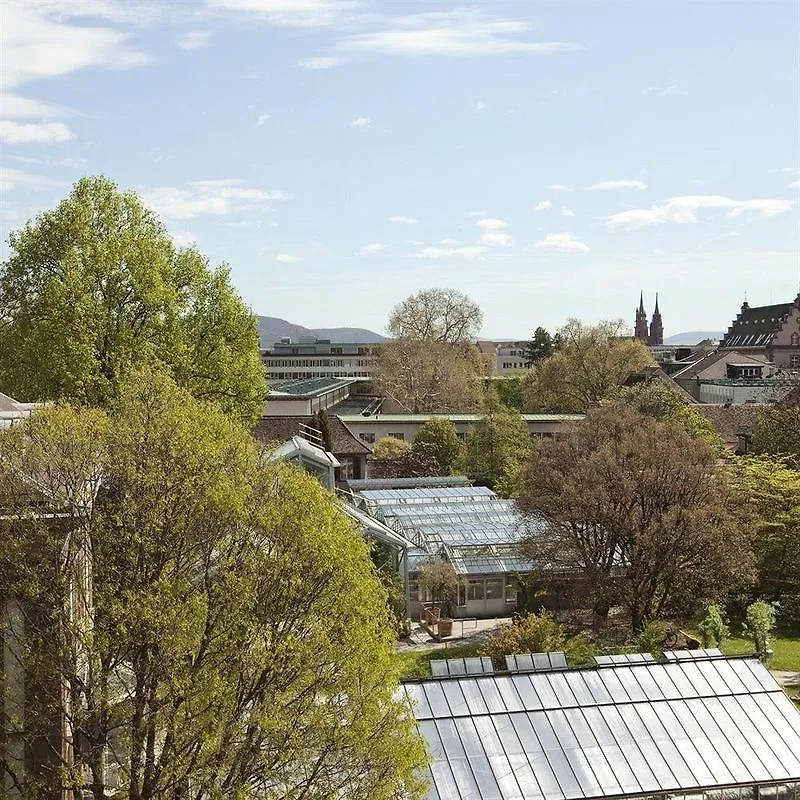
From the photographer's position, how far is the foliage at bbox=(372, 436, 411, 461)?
56.8m

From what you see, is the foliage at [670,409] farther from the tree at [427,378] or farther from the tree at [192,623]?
the tree at [192,623]

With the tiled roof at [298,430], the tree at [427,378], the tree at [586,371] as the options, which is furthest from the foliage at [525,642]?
the tree at [586,371]

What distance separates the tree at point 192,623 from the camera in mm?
11148

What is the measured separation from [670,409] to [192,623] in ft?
140

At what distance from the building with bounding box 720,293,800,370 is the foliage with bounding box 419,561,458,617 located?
242ft

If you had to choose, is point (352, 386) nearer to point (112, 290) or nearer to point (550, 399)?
point (550, 399)

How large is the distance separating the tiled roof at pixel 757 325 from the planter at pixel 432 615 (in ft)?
306

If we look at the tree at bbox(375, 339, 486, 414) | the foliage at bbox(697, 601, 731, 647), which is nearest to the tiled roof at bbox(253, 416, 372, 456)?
the tree at bbox(375, 339, 486, 414)

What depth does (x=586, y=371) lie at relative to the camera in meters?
74.1

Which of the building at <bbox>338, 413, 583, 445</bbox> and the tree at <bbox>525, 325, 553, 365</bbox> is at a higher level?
the tree at <bbox>525, 325, 553, 365</bbox>

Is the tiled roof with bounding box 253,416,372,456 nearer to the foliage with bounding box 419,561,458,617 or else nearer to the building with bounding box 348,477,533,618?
the building with bounding box 348,477,533,618

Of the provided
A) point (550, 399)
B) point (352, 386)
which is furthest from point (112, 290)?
point (352, 386)

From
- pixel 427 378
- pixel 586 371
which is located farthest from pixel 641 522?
pixel 427 378

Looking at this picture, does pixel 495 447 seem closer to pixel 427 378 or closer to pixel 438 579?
pixel 438 579
